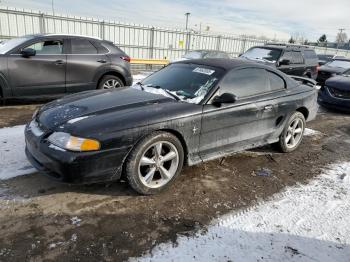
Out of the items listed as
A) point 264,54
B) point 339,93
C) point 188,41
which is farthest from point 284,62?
point 188,41

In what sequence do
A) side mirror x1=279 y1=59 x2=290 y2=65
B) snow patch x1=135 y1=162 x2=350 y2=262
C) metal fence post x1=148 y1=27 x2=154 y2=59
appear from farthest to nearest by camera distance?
metal fence post x1=148 y1=27 x2=154 y2=59, side mirror x1=279 y1=59 x2=290 y2=65, snow patch x1=135 y1=162 x2=350 y2=262

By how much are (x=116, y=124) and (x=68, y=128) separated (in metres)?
0.48

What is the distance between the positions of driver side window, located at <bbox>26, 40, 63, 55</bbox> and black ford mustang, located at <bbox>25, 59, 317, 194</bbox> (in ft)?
11.3

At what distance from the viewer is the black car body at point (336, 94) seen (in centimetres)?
890

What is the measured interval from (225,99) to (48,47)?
4942 millimetres

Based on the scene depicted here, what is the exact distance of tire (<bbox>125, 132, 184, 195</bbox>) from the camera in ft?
11.3

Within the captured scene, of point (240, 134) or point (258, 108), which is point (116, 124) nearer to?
point (240, 134)

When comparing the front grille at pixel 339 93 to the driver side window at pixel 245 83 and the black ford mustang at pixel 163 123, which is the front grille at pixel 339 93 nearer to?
the black ford mustang at pixel 163 123

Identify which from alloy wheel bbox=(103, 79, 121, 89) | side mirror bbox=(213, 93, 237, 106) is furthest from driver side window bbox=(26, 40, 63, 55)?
side mirror bbox=(213, 93, 237, 106)

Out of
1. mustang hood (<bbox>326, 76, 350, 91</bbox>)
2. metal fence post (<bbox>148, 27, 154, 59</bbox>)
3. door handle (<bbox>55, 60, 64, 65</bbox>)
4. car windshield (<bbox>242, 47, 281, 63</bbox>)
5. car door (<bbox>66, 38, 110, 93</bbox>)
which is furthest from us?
metal fence post (<bbox>148, 27, 154, 59</bbox>)

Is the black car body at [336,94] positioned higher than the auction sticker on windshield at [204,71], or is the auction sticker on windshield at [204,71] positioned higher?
the auction sticker on windshield at [204,71]

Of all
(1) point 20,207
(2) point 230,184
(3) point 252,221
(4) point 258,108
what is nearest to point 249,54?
(4) point 258,108

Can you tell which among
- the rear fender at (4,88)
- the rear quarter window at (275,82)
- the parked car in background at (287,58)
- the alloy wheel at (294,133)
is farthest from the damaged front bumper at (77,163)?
the parked car in background at (287,58)

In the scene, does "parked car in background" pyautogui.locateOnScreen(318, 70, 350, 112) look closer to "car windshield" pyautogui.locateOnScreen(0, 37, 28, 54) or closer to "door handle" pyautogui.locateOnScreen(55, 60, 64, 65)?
"door handle" pyautogui.locateOnScreen(55, 60, 64, 65)
